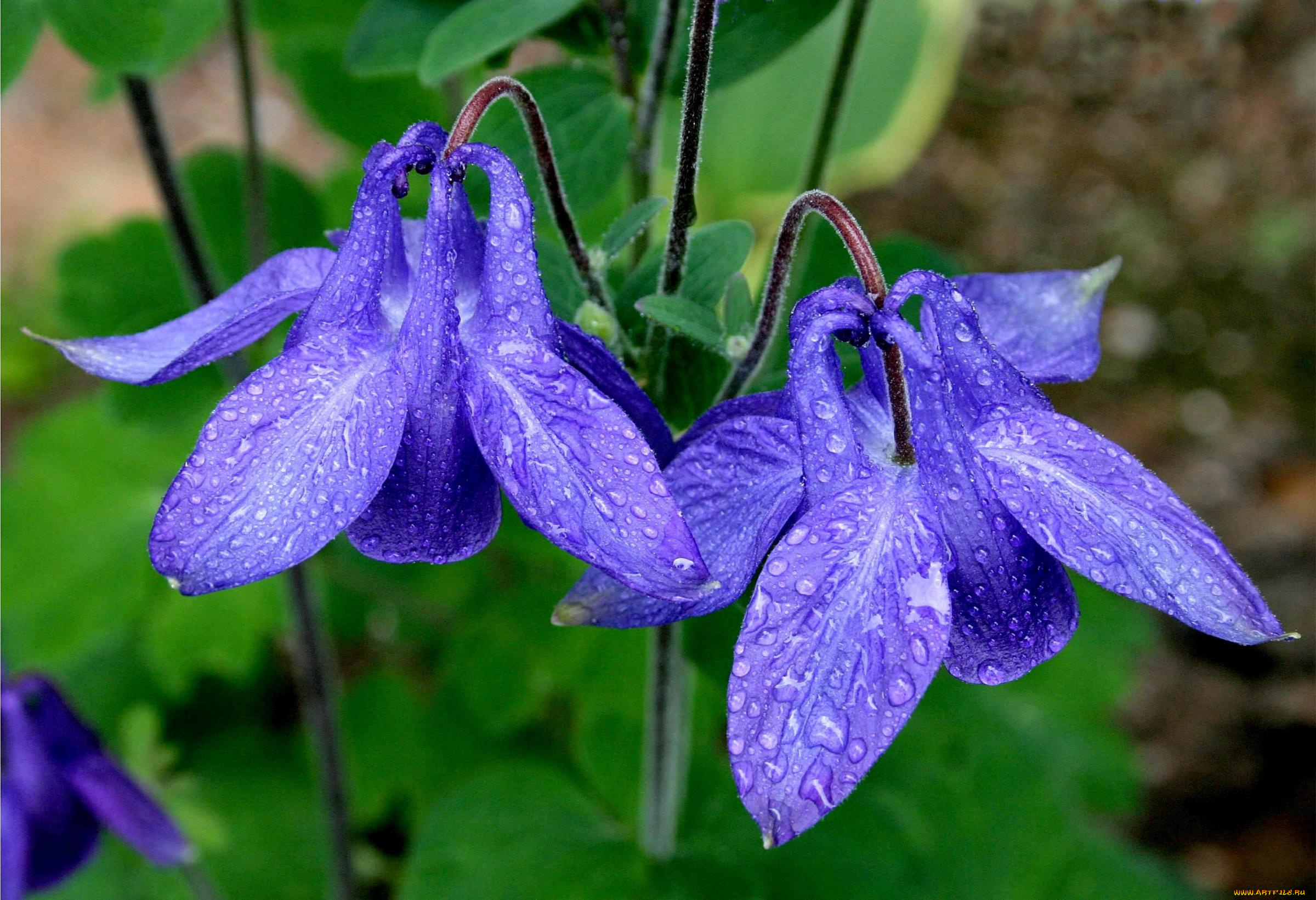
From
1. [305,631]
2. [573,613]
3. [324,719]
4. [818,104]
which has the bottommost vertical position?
[324,719]

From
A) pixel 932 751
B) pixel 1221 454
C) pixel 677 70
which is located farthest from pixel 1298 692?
pixel 677 70

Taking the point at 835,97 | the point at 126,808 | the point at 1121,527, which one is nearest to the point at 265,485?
the point at 1121,527

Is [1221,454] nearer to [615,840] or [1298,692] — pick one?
[1298,692]

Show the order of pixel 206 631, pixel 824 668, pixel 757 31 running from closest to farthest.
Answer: pixel 824 668 → pixel 757 31 → pixel 206 631

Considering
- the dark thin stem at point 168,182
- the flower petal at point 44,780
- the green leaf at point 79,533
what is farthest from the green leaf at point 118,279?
the flower petal at point 44,780

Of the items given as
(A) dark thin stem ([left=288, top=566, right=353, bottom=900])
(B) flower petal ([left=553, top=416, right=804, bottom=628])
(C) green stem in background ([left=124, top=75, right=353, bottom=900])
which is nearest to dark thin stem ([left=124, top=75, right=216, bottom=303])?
(C) green stem in background ([left=124, top=75, right=353, bottom=900])

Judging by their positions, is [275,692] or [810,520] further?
[275,692]

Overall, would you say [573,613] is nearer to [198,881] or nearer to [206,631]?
[198,881]

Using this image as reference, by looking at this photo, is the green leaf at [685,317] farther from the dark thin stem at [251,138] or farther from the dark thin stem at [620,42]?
the dark thin stem at [251,138]
